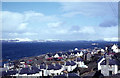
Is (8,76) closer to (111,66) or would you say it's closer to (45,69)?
(45,69)

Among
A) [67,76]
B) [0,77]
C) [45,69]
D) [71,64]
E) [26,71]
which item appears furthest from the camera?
[71,64]

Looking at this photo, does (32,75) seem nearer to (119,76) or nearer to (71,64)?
(71,64)

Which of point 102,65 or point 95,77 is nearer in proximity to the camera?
point 95,77

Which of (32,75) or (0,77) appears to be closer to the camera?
(0,77)

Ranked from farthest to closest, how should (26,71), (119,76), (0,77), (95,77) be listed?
(26,71), (0,77), (95,77), (119,76)

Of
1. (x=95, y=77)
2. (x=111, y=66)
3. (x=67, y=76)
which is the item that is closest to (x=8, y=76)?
(x=67, y=76)

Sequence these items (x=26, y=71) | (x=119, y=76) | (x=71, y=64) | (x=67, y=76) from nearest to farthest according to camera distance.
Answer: (x=119, y=76), (x=67, y=76), (x=26, y=71), (x=71, y=64)

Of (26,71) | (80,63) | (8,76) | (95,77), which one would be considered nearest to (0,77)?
(8,76)

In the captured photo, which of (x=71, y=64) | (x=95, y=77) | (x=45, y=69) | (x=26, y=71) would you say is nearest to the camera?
(x=95, y=77)
